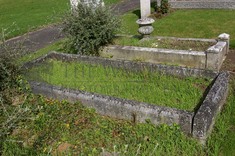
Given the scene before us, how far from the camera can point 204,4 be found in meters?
15.2

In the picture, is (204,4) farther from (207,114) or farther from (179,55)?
(207,114)

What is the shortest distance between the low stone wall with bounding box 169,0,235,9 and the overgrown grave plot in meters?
10.1

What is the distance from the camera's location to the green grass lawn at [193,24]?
36.0 feet

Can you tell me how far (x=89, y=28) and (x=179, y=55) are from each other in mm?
3089

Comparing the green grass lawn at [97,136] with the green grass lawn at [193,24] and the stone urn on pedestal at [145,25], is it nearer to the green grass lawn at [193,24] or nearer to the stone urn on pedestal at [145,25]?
the stone urn on pedestal at [145,25]

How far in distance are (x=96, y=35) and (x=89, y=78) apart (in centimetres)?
201

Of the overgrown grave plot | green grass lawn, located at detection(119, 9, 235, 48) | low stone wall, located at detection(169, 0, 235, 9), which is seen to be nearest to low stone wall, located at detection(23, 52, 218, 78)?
the overgrown grave plot

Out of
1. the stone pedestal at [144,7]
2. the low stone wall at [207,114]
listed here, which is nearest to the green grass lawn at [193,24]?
the stone pedestal at [144,7]

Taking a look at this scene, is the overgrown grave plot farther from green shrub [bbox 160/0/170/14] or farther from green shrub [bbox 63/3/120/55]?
green shrub [bbox 160/0/170/14]

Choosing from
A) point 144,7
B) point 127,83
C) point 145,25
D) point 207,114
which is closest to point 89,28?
point 145,25

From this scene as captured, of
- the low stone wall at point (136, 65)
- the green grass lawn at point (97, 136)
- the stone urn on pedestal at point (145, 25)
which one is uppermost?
the stone urn on pedestal at point (145, 25)

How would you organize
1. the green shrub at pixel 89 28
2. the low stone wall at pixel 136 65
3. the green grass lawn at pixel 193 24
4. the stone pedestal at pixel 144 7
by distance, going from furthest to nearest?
1. the stone pedestal at pixel 144 7
2. the green grass lawn at pixel 193 24
3. the green shrub at pixel 89 28
4. the low stone wall at pixel 136 65

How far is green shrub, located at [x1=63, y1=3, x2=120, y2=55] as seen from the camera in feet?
27.8

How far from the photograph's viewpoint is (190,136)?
4367mm
